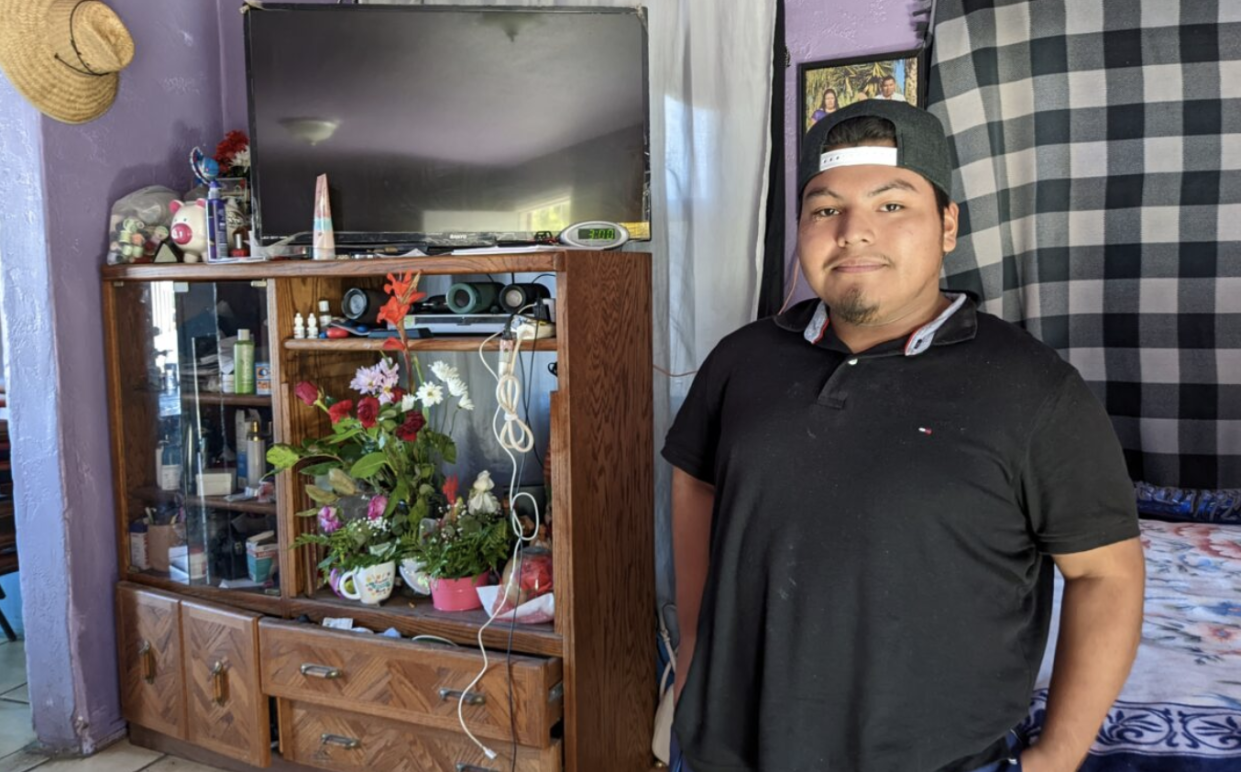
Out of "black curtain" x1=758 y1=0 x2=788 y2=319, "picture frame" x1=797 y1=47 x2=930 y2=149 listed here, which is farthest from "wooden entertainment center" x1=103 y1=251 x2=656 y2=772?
"picture frame" x1=797 y1=47 x2=930 y2=149

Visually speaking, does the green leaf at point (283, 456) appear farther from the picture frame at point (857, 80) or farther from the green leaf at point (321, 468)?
the picture frame at point (857, 80)

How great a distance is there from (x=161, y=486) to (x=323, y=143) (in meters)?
1.05

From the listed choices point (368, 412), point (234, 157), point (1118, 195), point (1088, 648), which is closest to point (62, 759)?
point (368, 412)

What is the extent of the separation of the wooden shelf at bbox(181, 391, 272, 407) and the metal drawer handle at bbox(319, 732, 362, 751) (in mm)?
814

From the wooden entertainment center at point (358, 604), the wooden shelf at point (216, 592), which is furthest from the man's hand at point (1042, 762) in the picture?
the wooden shelf at point (216, 592)

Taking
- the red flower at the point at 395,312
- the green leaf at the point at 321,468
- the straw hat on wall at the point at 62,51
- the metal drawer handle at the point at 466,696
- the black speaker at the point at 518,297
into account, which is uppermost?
the straw hat on wall at the point at 62,51

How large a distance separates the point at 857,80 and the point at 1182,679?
1.46 m

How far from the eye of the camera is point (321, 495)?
85.3 inches

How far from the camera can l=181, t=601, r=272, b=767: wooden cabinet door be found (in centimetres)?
216

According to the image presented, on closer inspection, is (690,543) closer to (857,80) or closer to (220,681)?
(857,80)

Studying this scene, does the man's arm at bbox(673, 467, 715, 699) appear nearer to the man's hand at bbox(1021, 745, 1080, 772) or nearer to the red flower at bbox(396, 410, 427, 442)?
the man's hand at bbox(1021, 745, 1080, 772)

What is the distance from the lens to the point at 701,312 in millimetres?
2324

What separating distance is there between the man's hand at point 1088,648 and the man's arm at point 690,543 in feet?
1.58

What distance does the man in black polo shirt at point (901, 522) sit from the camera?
1.00 metres
